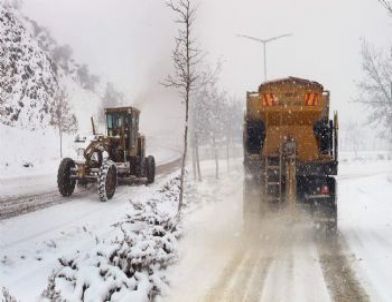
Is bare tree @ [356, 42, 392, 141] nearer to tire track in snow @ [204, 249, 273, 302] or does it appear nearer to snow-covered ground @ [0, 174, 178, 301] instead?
snow-covered ground @ [0, 174, 178, 301]

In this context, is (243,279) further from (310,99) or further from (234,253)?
(310,99)

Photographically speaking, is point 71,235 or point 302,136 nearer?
point 71,235

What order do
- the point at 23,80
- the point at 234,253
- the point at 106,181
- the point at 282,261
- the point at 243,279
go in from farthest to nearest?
1. the point at 23,80
2. the point at 106,181
3. the point at 234,253
4. the point at 282,261
5. the point at 243,279

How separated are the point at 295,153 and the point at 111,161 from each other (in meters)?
7.42

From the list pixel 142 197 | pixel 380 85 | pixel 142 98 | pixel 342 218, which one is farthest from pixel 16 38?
pixel 342 218

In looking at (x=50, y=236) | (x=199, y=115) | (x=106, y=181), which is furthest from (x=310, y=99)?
(x=199, y=115)

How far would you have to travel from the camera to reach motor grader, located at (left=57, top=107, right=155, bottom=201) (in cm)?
1823

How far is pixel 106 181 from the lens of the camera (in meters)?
17.8

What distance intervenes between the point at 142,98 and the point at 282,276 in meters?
23.7

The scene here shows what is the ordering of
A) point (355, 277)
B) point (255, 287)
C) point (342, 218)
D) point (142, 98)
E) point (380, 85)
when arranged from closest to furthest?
point (255, 287)
point (355, 277)
point (342, 218)
point (142, 98)
point (380, 85)

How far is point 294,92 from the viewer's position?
13.3 meters

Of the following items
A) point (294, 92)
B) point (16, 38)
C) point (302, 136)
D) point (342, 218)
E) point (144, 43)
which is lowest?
point (342, 218)

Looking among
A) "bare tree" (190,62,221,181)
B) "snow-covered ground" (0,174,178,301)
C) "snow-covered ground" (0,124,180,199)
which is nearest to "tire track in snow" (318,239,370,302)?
"snow-covered ground" (0,174,178,301)

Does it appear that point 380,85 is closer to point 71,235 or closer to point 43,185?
point 43,185
